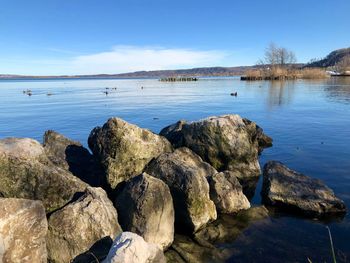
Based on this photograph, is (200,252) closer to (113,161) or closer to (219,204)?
(219,204)

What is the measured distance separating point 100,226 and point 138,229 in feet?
4.31

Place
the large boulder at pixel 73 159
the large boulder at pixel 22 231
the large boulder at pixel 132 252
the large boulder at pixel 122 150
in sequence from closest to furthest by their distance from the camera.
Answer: the large boulder at pixel 132 252
the large boulder at pixel 22 231
the large boulder at pixel 122 150
the large boulder at pixel 73 159

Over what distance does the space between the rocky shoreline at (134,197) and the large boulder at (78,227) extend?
0.09 ft

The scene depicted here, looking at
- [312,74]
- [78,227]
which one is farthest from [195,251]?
[312,74]

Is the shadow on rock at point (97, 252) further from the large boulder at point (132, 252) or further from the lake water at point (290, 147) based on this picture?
the lake water at point (290, 147)

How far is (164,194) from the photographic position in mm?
11188

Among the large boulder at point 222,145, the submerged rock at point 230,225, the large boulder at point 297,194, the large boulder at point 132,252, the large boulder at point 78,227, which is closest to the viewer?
the large boulder at point 132,252

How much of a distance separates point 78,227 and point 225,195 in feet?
20.6

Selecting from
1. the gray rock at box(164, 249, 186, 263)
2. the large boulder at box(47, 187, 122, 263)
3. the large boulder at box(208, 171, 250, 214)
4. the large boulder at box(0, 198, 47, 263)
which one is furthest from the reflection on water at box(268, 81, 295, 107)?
the large boulder at box(0, 198, 47, 263)

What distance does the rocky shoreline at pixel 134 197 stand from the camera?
356 inches

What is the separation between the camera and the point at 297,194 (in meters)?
14.0

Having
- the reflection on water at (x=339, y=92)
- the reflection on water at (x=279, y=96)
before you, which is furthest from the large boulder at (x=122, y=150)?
the reflection on water at (x=339, y=92)

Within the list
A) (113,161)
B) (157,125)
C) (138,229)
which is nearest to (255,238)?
(138,229)

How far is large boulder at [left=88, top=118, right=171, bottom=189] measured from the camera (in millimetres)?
14648
